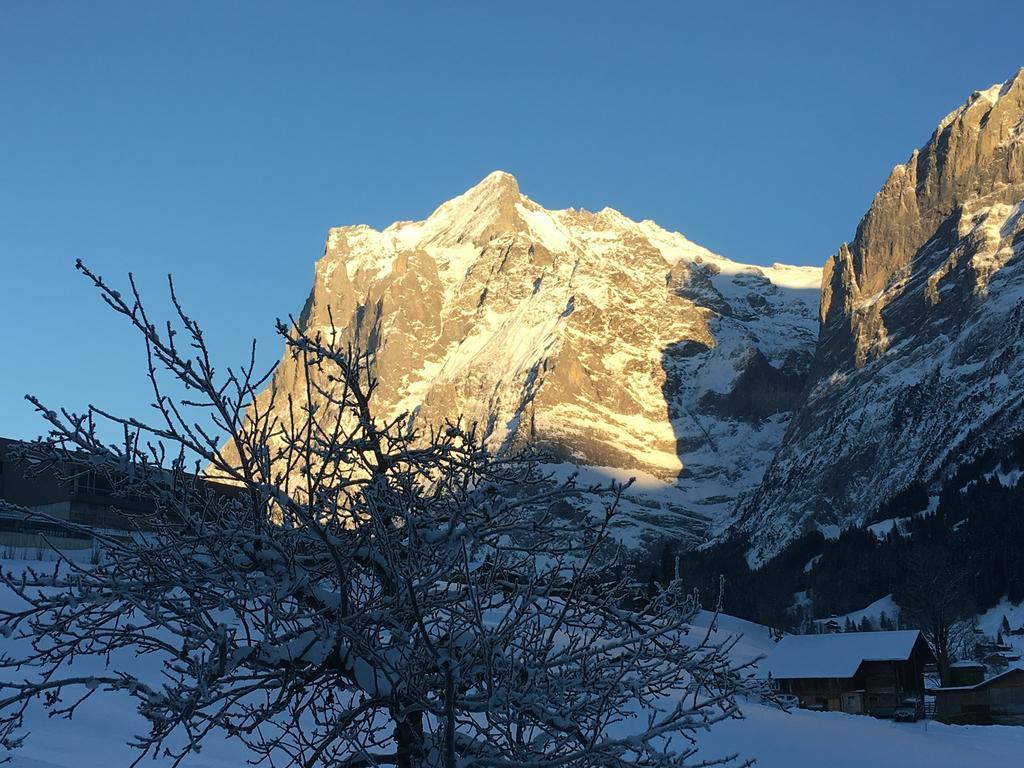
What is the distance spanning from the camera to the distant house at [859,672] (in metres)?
61.4

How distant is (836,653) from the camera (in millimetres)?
65062

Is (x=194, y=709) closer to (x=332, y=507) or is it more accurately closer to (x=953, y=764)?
(x=332, y=507)

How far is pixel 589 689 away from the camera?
6.34m

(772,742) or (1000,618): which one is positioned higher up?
(1000,618)

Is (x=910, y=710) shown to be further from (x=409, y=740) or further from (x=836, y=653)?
(x=409, y=740)

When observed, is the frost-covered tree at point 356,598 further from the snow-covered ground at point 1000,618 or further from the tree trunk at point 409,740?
the snow-covered ground at point 1000,618

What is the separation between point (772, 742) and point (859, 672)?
39.8m

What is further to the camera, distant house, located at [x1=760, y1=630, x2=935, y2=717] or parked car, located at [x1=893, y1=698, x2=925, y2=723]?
distant house, located at [x1=760, y1=630, x2=935, y2=717]

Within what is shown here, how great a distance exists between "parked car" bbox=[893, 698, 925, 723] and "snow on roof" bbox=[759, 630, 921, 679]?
3.00 metres

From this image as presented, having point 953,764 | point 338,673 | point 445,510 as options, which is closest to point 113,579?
point 338,673

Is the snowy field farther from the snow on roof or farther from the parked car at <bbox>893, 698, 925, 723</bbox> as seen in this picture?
the snow on roof

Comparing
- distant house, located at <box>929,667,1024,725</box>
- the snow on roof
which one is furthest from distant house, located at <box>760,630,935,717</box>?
distant house, located at <box>929,667,1024,725</box>

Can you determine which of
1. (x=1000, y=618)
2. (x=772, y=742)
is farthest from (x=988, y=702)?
(x=1000, y=618)

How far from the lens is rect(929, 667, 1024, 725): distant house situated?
59500mm
